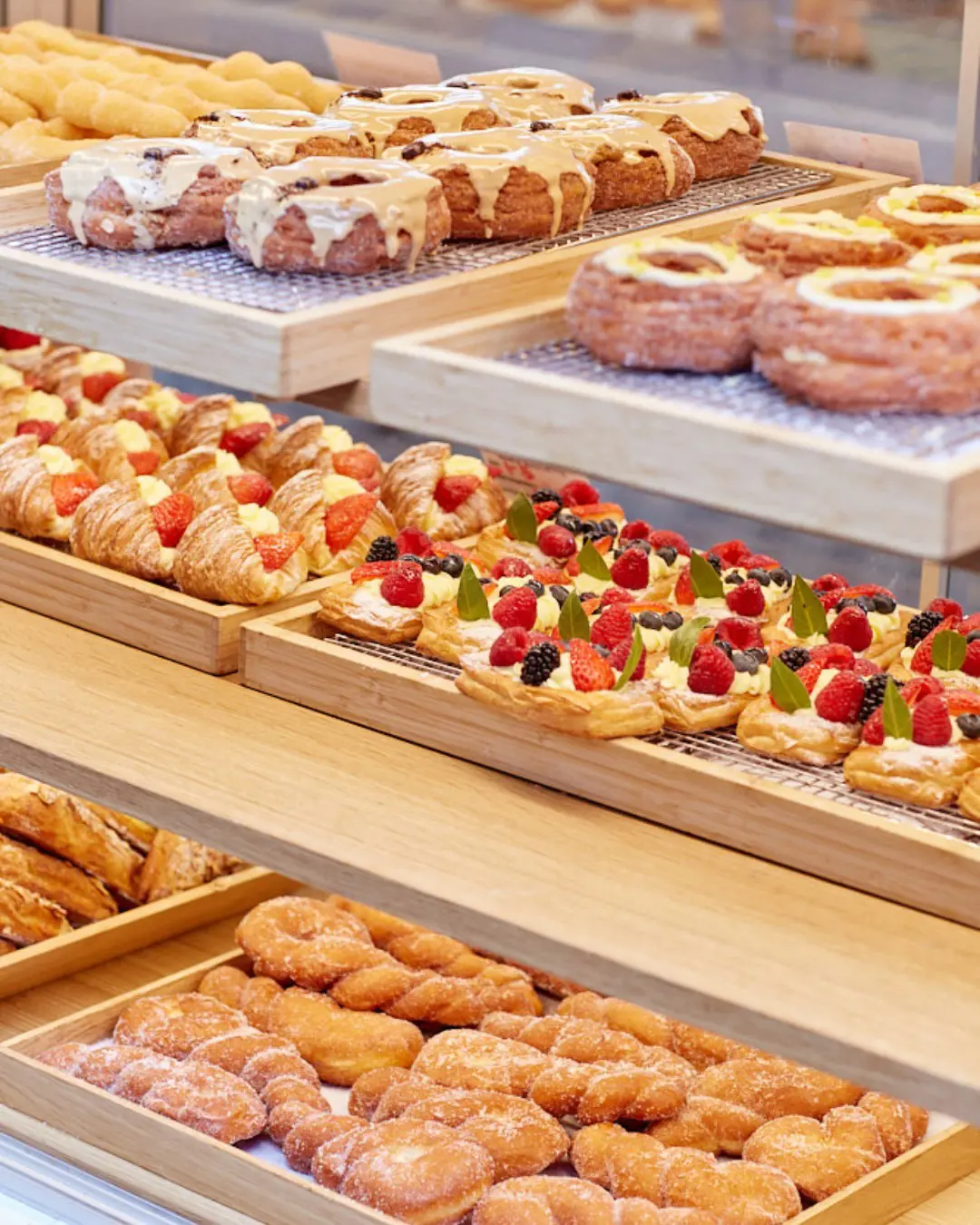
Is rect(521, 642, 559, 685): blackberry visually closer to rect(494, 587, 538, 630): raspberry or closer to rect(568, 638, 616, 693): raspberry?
rect(568, 638, 616, 693): raspberry

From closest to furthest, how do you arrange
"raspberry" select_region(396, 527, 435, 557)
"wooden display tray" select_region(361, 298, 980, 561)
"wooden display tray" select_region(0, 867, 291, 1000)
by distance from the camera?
"wooden display tray" select_region(361, 298, 980, 561) → "raspberry" select_region(396, 527, 435, 557) → "wooden display tray" select_region(0, 867, 291, 1000)

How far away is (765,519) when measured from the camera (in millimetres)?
1709

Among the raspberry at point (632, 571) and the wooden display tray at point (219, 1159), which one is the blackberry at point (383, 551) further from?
the wooden display tray at point (219, 1159)

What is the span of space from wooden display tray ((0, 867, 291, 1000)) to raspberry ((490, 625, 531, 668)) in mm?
925

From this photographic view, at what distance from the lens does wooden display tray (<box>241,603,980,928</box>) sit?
207 centimetres

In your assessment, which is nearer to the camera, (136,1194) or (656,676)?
(656,676)

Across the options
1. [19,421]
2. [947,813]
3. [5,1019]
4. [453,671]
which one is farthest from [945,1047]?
[19,421]

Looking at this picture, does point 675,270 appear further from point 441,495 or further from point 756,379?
point 441,495

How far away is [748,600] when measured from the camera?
2611 mm

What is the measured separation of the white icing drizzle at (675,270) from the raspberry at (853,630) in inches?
26.2

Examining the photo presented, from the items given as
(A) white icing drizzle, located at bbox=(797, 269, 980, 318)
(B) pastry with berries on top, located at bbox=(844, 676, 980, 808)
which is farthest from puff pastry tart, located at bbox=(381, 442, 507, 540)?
(A) white icing drizzle, located at bbox=(797, 269, 980, 318)

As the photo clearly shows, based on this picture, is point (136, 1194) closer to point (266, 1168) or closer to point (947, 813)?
point (266, 1168)

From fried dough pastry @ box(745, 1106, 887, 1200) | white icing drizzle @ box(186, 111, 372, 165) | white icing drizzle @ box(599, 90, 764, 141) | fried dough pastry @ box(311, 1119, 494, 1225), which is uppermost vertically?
white icing drizzle @ box(599, 90, 764, 141)

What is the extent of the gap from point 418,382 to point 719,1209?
1.13 metres
